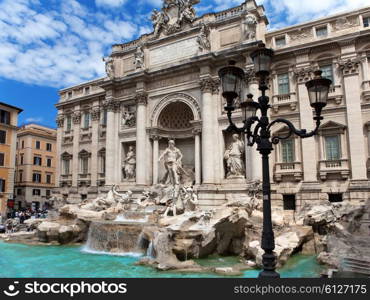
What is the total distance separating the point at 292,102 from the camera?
1911 cm

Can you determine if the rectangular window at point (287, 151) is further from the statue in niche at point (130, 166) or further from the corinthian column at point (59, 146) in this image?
the corinthian column at point (59, 146)

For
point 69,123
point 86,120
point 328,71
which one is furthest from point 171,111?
point 69,123

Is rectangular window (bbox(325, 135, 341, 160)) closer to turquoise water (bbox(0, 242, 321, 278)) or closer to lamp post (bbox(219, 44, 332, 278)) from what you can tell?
turquoise water (bbox(0, 242, 321, 278))

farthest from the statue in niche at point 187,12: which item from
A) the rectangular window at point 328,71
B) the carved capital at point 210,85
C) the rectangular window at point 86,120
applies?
the rectangular window at point 86,120

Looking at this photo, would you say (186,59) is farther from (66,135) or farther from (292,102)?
(66,135)

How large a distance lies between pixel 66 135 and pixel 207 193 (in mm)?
16467

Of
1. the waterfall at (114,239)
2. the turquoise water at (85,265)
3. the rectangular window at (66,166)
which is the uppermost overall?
the rectangular window at (66,166)

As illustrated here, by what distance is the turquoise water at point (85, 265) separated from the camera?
1029cm

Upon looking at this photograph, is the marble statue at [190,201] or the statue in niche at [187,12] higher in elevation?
the statue in niche at [187,12]

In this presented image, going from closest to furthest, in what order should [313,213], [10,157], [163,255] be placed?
[163,255] → [313,213] → [10,157]

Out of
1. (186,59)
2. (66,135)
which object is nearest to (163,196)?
(186,59)

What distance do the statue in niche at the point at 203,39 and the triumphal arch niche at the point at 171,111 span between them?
0.21ft
